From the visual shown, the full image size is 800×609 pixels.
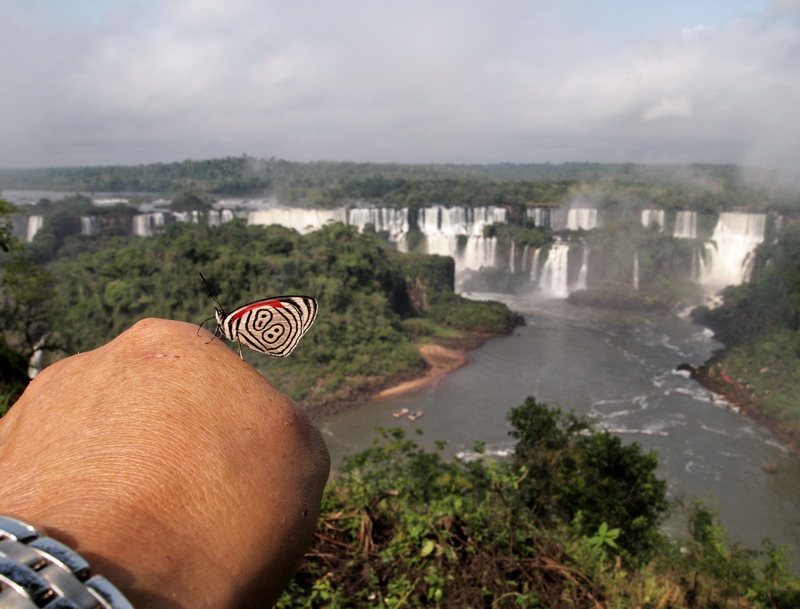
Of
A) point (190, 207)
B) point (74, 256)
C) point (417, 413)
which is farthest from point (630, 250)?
point (74, 256)

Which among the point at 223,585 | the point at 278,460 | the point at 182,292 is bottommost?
the point at 182,292

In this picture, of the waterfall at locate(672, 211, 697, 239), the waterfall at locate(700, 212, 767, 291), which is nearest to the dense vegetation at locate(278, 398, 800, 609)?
the waterfall at locate(700, 212, 767, 291)

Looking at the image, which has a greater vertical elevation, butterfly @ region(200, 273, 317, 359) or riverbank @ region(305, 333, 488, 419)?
butterfly @ region(200, 273, 317, 359)

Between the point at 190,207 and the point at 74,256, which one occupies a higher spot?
the point at 190,207

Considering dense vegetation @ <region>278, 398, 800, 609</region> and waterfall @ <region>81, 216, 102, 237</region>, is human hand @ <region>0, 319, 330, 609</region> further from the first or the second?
waterfall @ <region>81, 216, 102, 237</region>

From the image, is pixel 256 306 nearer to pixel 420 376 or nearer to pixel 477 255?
pixel 420 376

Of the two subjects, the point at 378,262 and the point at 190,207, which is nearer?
the point at 378,262

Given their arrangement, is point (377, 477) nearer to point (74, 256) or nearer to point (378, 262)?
point (378, 262)
